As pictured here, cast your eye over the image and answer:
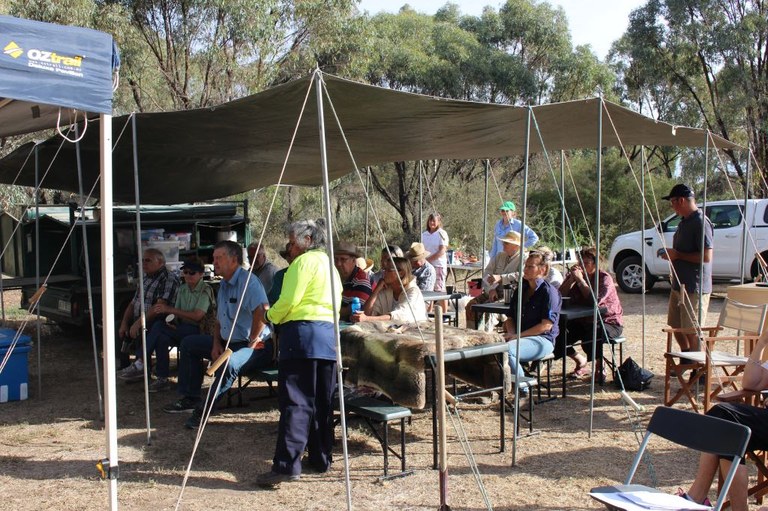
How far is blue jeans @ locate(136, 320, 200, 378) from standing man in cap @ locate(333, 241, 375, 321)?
1332mm

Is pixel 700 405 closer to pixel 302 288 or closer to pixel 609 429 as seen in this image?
pixel 609 429

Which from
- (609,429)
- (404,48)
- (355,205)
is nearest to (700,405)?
(609,429)

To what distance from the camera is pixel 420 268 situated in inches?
305

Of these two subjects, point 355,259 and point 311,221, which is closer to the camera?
point 311,221

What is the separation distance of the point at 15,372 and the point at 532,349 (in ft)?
14.0

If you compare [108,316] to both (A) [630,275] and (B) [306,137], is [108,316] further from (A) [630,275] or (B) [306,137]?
(A) [630,275]

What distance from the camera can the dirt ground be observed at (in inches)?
163

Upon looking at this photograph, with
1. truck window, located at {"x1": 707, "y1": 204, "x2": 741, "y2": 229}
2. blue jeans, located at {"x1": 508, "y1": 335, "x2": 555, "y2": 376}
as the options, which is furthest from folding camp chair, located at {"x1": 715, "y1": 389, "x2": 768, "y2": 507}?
truck window, located at {"x1": 707, "y1": 204, "x2": 741, "y2": 229}

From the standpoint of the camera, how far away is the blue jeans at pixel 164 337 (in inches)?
255

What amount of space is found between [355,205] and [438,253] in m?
14.8

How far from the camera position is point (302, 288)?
4.27 meters

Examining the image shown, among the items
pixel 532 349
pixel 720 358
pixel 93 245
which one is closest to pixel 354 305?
pixel 532 349

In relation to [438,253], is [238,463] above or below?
below

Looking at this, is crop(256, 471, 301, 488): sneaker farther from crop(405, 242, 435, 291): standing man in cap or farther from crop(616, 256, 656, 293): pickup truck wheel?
crop(616, 256, 656, 293): pickup truck wheel
